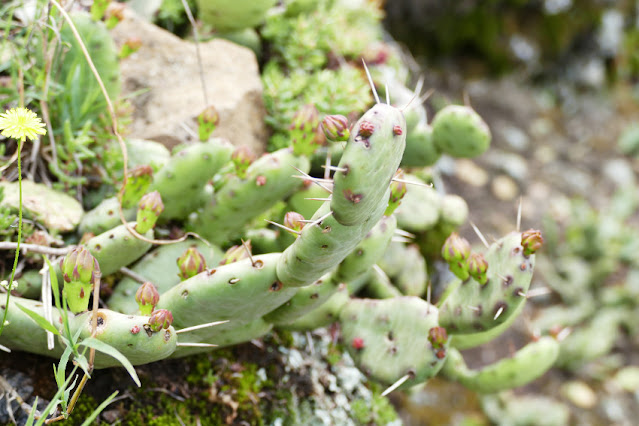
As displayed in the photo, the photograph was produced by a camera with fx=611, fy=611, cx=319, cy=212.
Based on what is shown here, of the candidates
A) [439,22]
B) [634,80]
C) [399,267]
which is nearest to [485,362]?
[399,267]

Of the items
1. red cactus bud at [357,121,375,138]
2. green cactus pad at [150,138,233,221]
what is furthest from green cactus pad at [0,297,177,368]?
red cactus bud at [357,121,375,138]

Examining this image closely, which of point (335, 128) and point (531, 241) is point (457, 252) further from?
point (335, 128)

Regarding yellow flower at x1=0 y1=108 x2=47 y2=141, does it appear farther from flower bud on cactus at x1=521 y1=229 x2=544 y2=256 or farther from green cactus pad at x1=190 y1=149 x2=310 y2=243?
flower bud on cactus at x1=521 y1=229 x2=544 y2=256

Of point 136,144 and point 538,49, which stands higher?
point 136,144

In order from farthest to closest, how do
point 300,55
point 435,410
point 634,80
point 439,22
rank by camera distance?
point 634,80 < point 439,22 < point 435,410 < point 300,55

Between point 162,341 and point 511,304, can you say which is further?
point 511,304

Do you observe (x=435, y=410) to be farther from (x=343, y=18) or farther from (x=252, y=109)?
(x=343, y=18)
